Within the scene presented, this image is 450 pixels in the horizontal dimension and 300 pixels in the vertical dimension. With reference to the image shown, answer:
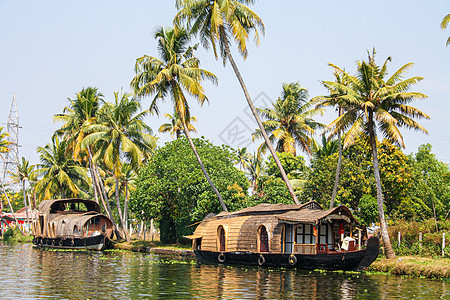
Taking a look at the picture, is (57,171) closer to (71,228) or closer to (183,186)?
(71,228)

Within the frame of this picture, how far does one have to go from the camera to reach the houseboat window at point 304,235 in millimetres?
22047

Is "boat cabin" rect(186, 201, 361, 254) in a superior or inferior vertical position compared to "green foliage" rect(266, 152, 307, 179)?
inferior

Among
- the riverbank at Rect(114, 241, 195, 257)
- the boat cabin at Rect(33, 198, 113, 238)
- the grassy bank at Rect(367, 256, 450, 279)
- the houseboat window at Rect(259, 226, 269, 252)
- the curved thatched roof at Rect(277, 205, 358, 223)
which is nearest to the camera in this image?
the grassy bank at Rect(367, 256, 450, 279)

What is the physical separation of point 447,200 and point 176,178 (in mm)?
20227

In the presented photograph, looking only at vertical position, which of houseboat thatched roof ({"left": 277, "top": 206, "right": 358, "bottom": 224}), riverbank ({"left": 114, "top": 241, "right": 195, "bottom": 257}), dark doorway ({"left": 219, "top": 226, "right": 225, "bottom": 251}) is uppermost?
houseboat thatched roof ({"left": 277, "top": 206, "right": 358, "bottom": 224})

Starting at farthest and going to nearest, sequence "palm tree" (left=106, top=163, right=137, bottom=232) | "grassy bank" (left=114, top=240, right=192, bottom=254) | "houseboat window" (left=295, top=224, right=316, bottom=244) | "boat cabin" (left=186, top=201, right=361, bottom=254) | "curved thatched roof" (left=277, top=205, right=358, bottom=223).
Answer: "palm tree" (left=106, top=163, right=137, bottom=232) < "grassy bank" (left=114, top=240, right=192, bottom=254) < "houseboat window" (left=295, top=224, right=316, bottom=244) < "boat cabin" (left=186, top=201, right=361, bottom=254) < "curved thatched roof" (left=277, top=205, right=358, bottom=223)

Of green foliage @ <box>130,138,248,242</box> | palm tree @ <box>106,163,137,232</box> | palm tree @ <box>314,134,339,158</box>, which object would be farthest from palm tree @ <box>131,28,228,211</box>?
palm tree @ <box>106,163,137,232</box>

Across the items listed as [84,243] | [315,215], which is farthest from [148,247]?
[315,215]

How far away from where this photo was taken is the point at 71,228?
33.4 meters

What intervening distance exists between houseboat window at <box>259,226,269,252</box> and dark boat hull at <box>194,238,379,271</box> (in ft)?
1.21

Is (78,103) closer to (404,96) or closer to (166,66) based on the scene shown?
(166,66)

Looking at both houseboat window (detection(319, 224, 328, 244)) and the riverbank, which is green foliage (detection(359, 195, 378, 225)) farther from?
the riverbank

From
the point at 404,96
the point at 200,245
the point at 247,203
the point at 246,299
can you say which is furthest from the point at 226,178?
the point at 246,299

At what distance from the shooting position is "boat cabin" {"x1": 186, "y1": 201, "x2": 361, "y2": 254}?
20875mm
